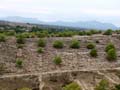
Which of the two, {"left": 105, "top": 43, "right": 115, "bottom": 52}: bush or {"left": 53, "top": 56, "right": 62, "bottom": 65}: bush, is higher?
{"left": 105, "top": 43, "right": 115, "bottom": 52}: bush

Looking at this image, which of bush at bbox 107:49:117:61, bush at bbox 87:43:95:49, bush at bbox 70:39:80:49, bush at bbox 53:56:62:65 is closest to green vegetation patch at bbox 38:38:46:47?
bush at bbox 70:39:80:49

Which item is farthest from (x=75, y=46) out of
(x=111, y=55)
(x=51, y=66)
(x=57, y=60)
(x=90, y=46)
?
(x=51, y=66)

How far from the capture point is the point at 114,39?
82.8m

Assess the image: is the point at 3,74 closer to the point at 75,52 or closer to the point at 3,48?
the point at 3,48

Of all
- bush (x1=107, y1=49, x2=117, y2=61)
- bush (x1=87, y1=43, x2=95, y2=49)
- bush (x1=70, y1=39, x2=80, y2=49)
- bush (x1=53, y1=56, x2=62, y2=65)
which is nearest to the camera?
bush (x1=53, y1=56, x2=62, y2=65)

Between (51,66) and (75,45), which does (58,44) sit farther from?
(51,66)

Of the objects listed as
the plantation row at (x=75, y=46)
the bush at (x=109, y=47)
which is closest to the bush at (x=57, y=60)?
the plantation row at (x=75, y=46)

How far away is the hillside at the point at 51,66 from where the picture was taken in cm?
5956

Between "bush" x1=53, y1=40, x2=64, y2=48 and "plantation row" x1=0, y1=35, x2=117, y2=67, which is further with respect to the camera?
"bush" x1=53, y1=40, x2=64, y2=48

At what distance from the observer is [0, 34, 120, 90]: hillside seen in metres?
59.6

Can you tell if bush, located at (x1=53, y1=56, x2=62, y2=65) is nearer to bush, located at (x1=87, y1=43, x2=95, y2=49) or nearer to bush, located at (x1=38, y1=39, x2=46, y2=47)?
bush, located at (x1=38, y1=39, x2=46, y2=47)

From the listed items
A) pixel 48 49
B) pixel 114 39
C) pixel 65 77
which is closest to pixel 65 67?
pixel 65 77

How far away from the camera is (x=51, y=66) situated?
214ft

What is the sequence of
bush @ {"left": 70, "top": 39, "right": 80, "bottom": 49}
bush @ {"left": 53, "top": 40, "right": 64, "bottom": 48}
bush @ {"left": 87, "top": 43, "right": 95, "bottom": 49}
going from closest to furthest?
bush @ {"left": 53, "top": 40, "right": 64, "bottom": 48}, bush @ {"left": 70, "top": 39, "right": 80, "bottom": 49}, bush @ {"left": 87, "top": 43, "right": 95, "bottom": 49}
